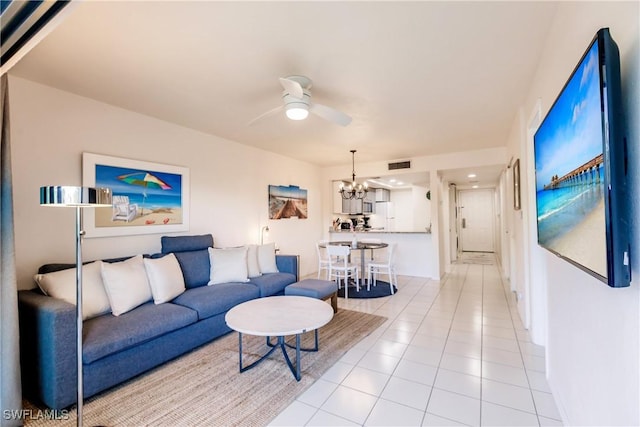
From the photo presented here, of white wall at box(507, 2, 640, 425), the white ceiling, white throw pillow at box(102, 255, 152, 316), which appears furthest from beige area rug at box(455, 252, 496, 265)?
white throw pillow at box(102, 255, 152, 316)

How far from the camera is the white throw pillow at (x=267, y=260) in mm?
3949

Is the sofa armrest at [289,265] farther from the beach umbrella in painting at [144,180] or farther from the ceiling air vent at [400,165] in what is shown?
the ceiling air vent at [400,165]

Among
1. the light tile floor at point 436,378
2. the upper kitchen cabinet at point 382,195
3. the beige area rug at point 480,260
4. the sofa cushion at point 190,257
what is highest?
the upper kitchen cabinet at point 382,195

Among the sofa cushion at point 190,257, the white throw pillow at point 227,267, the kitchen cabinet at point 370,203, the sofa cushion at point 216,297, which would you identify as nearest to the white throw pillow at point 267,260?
the white throw pillow at point 227,267

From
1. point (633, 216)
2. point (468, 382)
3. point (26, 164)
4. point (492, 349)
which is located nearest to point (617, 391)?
point (633, 216)

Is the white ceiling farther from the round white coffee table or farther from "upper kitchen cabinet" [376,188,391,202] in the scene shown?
"upper kitchen cabinet" [376,188,391,202]

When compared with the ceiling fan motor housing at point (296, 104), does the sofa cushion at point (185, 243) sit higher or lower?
lower

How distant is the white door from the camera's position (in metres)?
9.41

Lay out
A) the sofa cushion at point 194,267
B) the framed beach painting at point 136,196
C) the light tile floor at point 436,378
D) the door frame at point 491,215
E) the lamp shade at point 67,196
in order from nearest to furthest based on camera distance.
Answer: the lamp shade at point 67,196 → the light tile floor at point 436,378 → the framed beach painting at point 136,196 → the sofa cushion at point 194,267 → the door frame at point 491,215

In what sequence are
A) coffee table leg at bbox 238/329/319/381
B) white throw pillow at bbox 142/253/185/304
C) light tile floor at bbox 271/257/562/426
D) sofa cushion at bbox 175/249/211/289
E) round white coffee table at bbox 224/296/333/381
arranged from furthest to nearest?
sofa cushion at bbox 175/249/211/289
white throw pillow at bbox 142/253/185/304
coffee table leg at bbox 238/329/319/381
round white coffee table at bbox 224/296/333/381
light tile floor at bbox 271/257/562/426

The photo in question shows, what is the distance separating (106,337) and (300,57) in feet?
8.02

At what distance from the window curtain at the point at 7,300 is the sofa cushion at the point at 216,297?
1158 mm

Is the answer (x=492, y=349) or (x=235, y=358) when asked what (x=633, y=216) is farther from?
(x=235, y=358)

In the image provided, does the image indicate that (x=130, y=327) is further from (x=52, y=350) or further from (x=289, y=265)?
(x=289, y=265)
